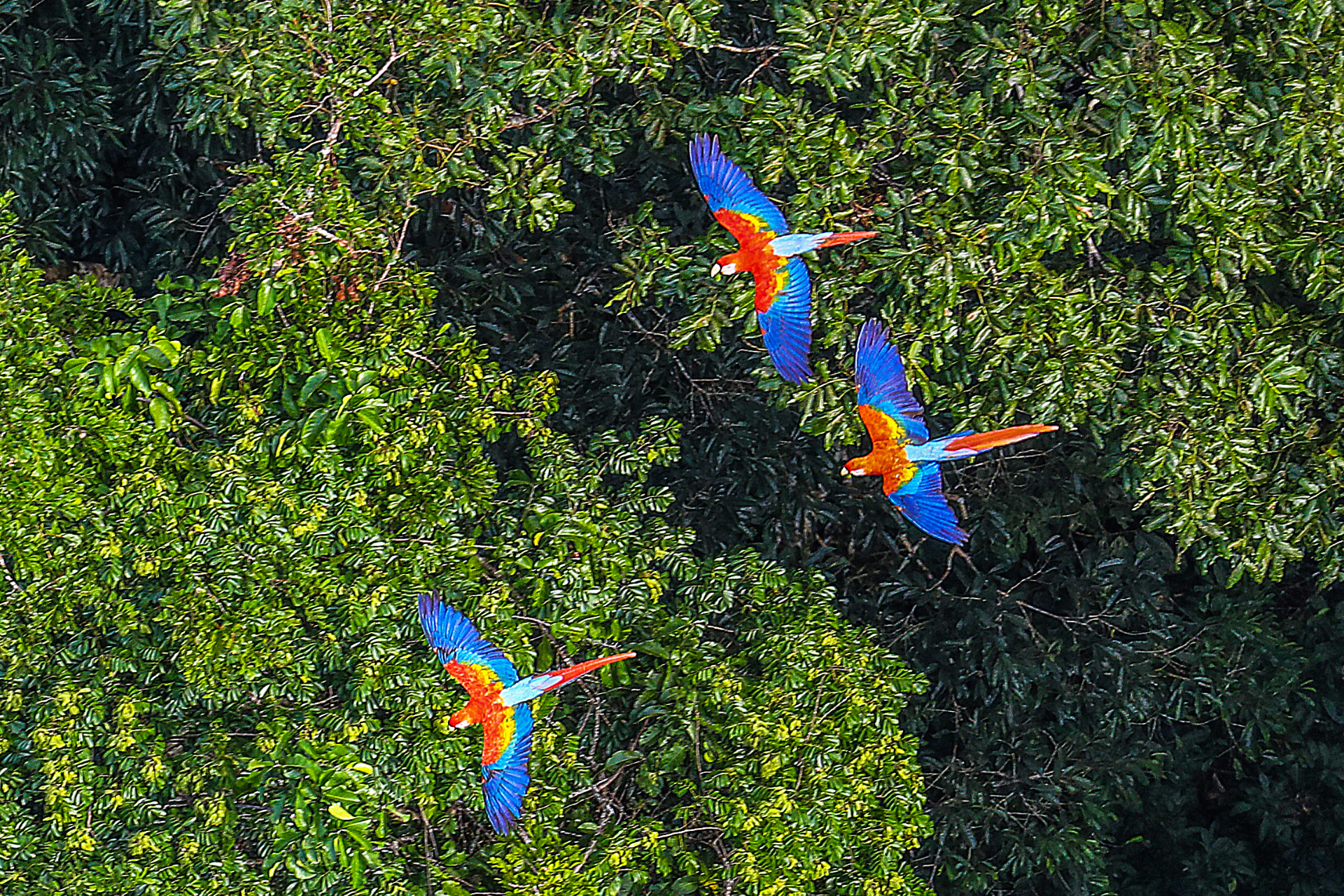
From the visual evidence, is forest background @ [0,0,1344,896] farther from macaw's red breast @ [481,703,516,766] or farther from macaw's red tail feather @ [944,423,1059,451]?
macaw's red tail feather @ [944,423,1059,451]

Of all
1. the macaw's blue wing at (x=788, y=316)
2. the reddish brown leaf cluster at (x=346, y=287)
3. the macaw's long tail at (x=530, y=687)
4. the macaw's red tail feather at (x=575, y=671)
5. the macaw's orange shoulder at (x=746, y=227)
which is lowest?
the macaw's red tail feather at (x=575, y=671)

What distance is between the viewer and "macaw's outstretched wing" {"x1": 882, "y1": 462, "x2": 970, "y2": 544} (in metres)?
3.46

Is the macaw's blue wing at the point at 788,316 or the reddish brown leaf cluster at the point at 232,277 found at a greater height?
the reddish brown leaf cluster at the point at 232,277

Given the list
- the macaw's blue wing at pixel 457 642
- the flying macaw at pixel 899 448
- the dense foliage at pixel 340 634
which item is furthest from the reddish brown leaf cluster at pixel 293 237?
the flying macaw at pixel 899 448

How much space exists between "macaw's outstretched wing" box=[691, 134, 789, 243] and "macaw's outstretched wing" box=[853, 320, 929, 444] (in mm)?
398

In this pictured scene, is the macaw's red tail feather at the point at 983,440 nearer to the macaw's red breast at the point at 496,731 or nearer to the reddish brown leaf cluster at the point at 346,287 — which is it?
the macaw's red breast at the point at 496,731

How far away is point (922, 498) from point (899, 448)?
0.56 ft

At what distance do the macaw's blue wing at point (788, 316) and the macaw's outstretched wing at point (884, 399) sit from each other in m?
0.16

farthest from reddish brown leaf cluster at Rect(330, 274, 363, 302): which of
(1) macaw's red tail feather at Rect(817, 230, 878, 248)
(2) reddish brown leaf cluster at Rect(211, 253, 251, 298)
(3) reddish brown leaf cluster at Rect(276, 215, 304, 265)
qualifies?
(1) macaw's red tail feather at Rect(817, 230, 878, 248)

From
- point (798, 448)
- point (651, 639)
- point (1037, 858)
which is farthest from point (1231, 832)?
point (651, 639)

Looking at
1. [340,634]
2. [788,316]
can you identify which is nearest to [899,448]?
[788,316]

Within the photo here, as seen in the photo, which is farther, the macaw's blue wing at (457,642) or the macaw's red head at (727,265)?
the macaw's red head at (727,265)

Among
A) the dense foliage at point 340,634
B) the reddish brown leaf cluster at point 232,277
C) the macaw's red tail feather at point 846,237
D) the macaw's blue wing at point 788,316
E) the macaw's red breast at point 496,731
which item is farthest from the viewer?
the reddish brown leaf cluster at point 232,277

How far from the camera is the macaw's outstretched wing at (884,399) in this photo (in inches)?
136
